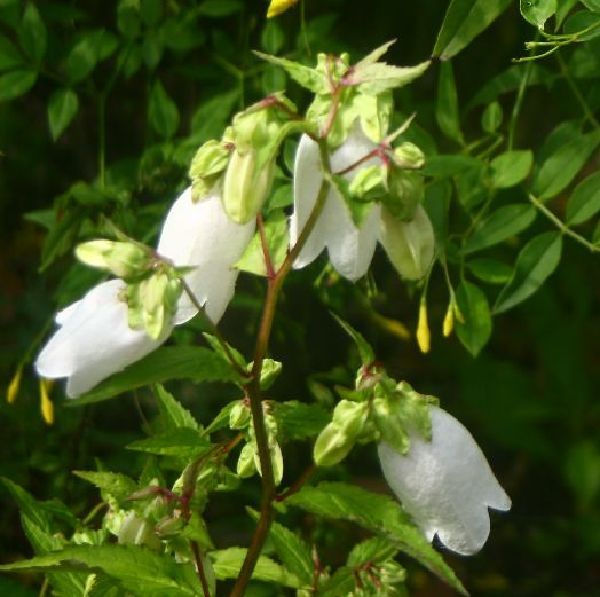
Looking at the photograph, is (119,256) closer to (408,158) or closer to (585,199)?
(408,158)

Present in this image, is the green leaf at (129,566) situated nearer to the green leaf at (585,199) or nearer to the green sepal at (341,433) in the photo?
the green sepal at (341,433)

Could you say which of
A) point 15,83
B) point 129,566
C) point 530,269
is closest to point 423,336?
point 530,269

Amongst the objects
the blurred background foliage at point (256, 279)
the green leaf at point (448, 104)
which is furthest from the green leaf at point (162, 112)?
the green leaf at point (448, 104)

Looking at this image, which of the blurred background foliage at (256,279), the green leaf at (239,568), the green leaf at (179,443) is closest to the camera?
the green leaf at (179,443)

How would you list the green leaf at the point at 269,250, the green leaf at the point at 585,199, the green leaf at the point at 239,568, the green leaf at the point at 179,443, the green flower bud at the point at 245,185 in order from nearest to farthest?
1. the green flower bud at the point at 245,185
2. the green leaf at the point at 269,250
3. the green leaf at the point at 179,443
4. the green leaf at the point at 239,568
5. the green leaf at the point at 585,199

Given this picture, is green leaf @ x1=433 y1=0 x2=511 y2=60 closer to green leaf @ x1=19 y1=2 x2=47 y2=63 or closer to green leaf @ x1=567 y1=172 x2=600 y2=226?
green leaf @ x1=567 y1=172 x2=600 y2=226
